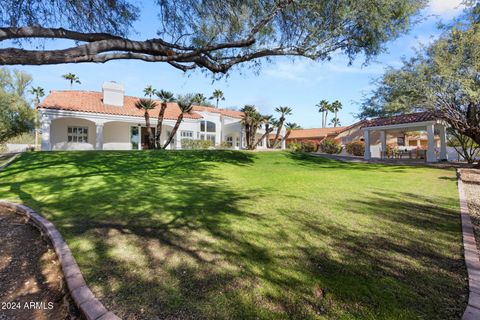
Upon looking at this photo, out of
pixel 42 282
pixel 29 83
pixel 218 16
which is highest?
pixel 29 83

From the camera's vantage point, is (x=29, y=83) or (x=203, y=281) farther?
(x=29, y=83)

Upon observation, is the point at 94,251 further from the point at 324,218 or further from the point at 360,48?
the point at 360,48

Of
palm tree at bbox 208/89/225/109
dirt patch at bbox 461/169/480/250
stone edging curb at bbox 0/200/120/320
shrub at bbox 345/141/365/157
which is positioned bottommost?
stone edging curb at bbox 0/200/120/320

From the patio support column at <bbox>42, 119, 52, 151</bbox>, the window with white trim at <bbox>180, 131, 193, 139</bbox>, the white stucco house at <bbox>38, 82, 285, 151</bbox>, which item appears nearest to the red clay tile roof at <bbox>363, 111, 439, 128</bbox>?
the white stucco house at <bbox>38, 82, 285, 151</bbox>

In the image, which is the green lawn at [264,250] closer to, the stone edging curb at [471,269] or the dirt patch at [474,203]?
the stone edging curb at [471,269]

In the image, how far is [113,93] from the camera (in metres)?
26.1

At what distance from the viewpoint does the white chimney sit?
84.3 feet

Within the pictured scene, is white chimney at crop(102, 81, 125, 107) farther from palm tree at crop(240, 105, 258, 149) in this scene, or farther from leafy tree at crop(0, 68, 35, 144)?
palm tree at crop(240, 105, 258, 149)

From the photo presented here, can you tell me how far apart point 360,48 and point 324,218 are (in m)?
7.75

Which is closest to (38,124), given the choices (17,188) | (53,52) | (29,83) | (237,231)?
(29,83)

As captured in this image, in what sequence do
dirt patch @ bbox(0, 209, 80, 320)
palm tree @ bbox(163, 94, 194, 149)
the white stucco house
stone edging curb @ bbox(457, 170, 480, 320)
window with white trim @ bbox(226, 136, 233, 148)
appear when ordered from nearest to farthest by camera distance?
stone edging curb @ bbox(457, 170, 480, 320), dirt patch @ bbox(0, 209, 80, 320), the white stucco house, palm tree @ bbox(163, 94, 194, 149), window with white trim @ bbox(226, 136, 233, 148)

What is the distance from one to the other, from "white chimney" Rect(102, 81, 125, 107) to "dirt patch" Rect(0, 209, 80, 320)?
23752 mm

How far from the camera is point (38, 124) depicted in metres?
26.0

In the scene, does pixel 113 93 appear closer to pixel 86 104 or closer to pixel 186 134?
pixel 86 104
